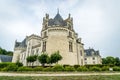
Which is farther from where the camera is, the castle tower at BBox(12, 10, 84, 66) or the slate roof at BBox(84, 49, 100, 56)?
the slate roof at BBox(84, 49, 100, 56)

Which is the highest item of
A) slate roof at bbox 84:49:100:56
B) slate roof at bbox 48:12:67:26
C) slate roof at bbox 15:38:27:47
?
slate roof at bbox 48:12:67:26

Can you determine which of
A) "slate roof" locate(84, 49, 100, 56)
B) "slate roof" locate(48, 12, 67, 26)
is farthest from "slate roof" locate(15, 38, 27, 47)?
"slate roof" locate(84, 49, 100, 56)

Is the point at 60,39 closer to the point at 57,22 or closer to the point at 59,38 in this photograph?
the point at 59,38

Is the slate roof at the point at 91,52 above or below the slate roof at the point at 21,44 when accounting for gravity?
below

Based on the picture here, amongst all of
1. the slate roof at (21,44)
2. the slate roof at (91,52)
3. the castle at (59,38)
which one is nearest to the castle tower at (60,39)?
the castle at (59,38)

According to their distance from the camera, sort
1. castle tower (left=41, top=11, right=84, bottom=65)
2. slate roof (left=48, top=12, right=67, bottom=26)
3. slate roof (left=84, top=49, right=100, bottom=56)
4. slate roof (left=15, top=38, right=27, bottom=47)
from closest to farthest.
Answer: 1. castle tower (left=41, top=11, right=84, bottom=65)
2. slate roof (left=48, top=12, right=67, bottom=26)
3. slate roof (left=15, top=38, right=27, bottom=47)
4. slate roof (left=84, top=49, right=100, bottom=56)

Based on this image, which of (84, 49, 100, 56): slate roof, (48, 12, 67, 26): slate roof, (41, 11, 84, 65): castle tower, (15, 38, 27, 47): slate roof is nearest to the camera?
(41, 11, 84, 65): castle tower

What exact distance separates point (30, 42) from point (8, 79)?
2844 centimetres

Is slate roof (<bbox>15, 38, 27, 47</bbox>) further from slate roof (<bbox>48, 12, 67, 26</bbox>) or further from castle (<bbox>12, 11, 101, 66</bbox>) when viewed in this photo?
slate roof (<bbox>48, 12, 67, 26</bbox>)

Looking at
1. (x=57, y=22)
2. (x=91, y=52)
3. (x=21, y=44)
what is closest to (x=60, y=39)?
(x=57, y=22)

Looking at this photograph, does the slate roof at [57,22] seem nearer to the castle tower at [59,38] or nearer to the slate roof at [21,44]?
the castle tower at [59,38]

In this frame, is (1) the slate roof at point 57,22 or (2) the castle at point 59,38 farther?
(1) the slate roof at point 57,22

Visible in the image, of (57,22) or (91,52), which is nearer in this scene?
(57,22)

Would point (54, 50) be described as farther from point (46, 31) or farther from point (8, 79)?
point (8, 79)
